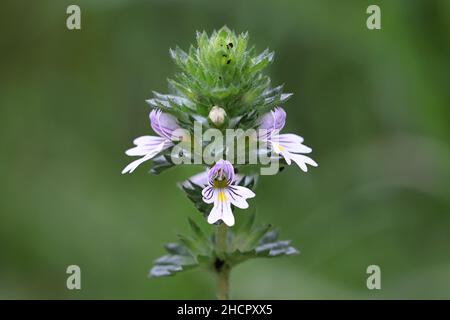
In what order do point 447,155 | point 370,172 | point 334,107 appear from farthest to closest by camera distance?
point 334,107 → point 370,172 → point 447,155

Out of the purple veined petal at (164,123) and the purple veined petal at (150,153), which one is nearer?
the purple veined petal at (150,153)

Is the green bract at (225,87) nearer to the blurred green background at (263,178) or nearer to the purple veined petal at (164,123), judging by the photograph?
the purple veined petal at (164,123)

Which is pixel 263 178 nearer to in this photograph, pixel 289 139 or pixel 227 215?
pixel 289 139

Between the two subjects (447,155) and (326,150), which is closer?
(447,155)

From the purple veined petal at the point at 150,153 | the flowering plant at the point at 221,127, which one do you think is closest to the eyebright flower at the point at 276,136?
the flowering plant at the point at 221,127

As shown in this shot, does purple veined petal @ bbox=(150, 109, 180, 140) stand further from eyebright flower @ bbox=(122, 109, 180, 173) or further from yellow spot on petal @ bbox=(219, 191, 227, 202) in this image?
yellow spot on petal @ bbox=(219, 191, 227, 202)

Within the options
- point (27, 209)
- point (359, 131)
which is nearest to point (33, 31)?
point (27, 209)

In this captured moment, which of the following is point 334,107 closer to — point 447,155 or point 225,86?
point 447,155
